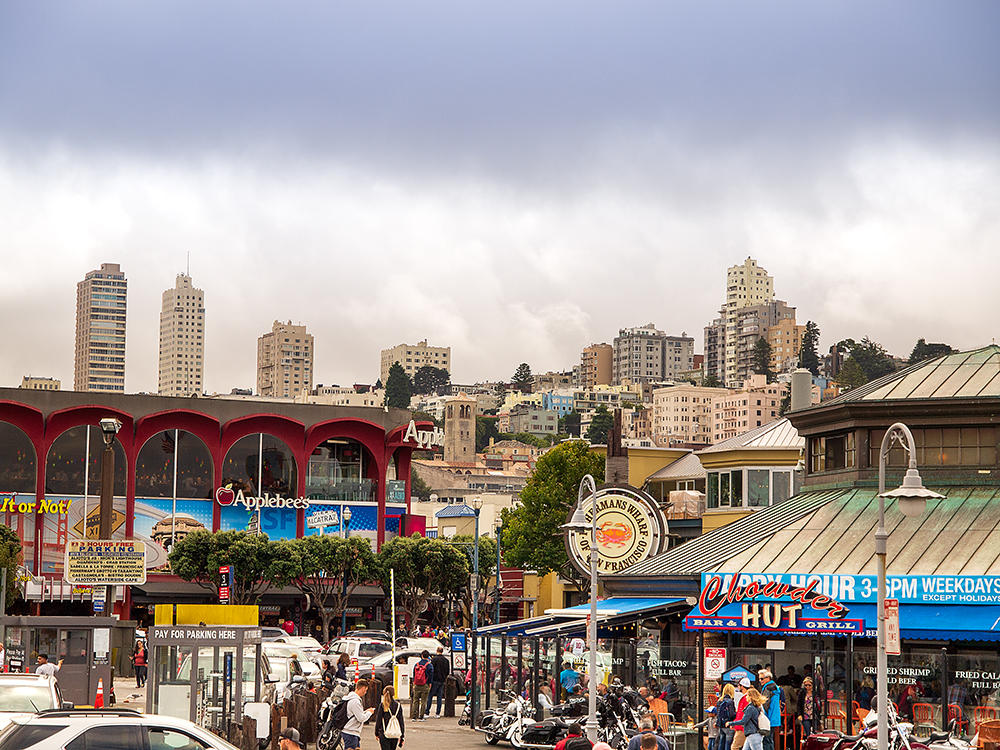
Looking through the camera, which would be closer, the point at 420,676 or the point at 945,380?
the point at 420,676

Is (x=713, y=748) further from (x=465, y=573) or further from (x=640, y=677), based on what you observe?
(x=465, y=573)

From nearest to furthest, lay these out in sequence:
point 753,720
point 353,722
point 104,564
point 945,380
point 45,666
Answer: point 753,720 → point 353,722 → point 104,564 → point 45,666 → point 945,380

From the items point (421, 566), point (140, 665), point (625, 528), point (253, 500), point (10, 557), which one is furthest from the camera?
point (253, 500)

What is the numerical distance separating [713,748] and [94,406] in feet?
181

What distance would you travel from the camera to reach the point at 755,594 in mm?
29891

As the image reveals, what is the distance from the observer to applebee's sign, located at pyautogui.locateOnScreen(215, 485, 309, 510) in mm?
75625

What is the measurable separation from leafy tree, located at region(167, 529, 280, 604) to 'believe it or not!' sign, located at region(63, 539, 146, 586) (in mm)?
41012

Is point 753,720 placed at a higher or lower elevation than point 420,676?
higher

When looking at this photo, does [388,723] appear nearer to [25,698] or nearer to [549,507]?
[25,698]

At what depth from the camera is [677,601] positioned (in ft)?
106

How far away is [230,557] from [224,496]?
7.95 metres

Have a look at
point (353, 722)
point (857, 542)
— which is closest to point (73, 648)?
point (353, 722)

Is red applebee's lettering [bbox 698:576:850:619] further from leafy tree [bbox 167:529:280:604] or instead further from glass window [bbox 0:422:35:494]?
glass window [bbox 0:422:35:494]

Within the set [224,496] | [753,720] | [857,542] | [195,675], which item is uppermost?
[224,496]
